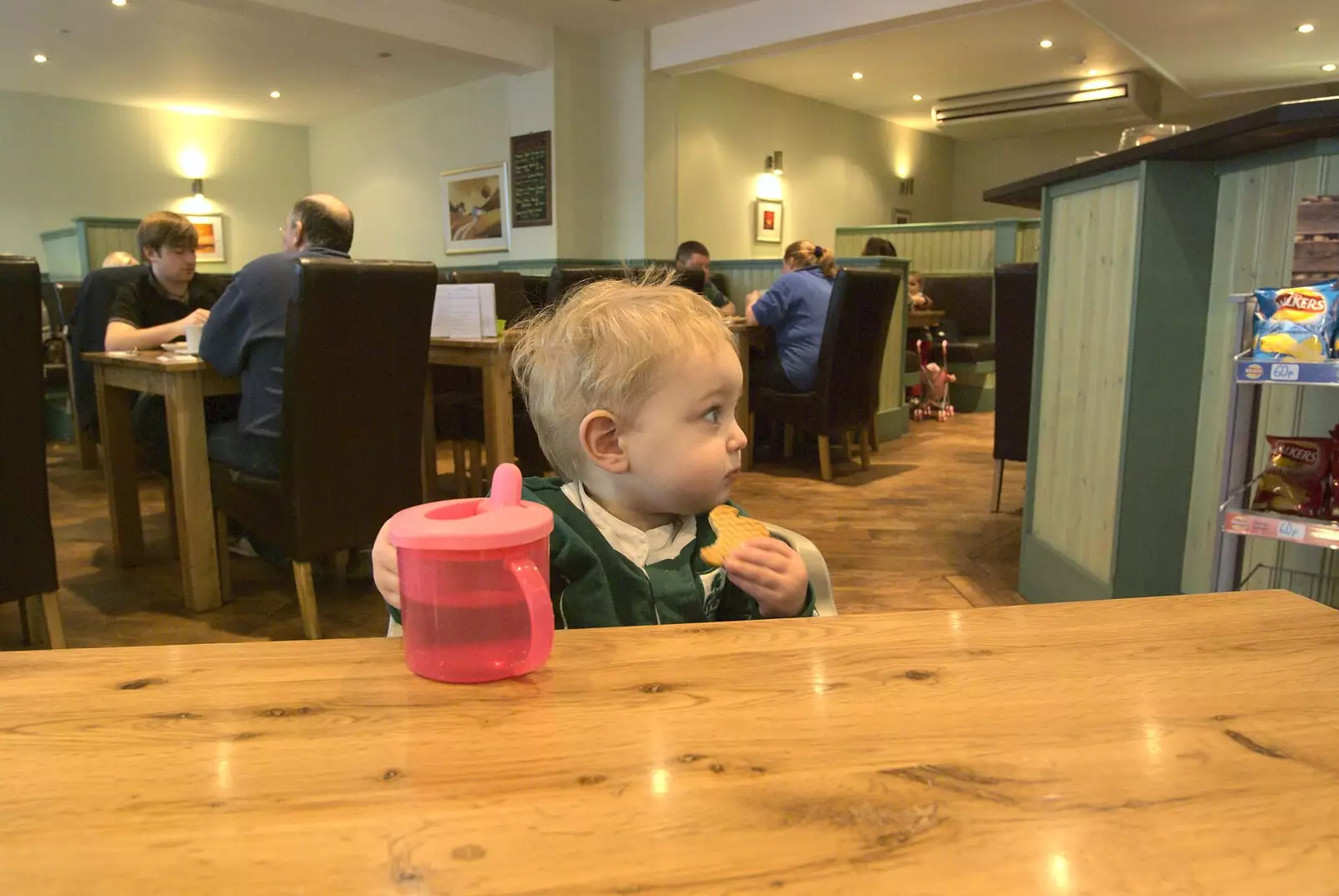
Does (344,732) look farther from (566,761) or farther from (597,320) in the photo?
(597,320)

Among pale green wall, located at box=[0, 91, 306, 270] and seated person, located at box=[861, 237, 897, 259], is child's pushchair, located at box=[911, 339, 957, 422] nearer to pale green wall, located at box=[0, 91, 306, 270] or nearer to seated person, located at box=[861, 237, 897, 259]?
seated person, located at box=[861, 237, 897, 259]

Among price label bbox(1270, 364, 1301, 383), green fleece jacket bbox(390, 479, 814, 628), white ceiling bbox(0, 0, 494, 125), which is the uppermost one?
white ceiling bbox(0, 0, 494, 125)

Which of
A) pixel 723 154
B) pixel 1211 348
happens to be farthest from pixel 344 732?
pixel 723 154

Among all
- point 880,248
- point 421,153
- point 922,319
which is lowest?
point 922,319

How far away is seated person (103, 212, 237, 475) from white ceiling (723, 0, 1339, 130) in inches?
179

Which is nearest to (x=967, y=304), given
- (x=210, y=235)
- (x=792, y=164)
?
(x=792, y=164)

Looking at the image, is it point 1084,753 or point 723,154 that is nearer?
point 1084,753

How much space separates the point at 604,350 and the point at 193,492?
206 cm

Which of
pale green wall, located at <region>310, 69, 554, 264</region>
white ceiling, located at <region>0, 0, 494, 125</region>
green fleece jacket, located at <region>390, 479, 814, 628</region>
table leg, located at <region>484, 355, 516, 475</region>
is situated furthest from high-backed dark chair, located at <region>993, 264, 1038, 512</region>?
white ceiling, located at <region>0, 0, 494, 125</region>

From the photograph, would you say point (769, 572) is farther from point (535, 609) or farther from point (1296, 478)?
point (1296, 478)

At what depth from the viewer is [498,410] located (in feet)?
9.98

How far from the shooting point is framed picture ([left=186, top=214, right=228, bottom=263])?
9172 millimetres

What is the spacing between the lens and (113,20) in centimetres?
619

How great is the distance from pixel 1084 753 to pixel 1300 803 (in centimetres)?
8
